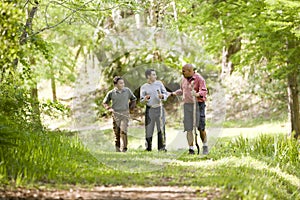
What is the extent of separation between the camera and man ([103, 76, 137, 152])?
8414mm

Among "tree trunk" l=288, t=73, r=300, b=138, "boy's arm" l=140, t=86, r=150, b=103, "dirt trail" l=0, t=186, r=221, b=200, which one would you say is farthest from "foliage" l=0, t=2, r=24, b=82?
"tree trunk" l=288, t=73, r=300, b=138

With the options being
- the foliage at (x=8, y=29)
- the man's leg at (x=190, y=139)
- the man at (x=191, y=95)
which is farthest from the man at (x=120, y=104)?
the foliage at (x=8, y=29)

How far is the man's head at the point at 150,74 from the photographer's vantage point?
28.0 ft

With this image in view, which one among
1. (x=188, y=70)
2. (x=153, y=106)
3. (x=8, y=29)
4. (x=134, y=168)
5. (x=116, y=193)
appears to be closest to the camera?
(x=116, y=193)

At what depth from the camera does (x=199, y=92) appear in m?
8.14

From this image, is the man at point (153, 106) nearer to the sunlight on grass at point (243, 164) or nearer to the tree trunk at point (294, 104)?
the sunlight on grass at point (243, 164)

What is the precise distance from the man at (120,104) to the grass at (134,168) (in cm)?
25

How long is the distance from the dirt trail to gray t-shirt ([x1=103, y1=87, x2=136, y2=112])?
9.73ft

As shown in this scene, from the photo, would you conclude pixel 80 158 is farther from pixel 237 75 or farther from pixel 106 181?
pixel 237 75

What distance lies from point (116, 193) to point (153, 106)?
357 cm

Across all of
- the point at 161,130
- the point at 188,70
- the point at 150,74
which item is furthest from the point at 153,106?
the point at 188,70

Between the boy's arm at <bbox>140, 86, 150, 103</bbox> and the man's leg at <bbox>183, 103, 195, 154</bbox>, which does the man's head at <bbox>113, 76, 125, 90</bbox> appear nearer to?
the boy's arm at <bbox>140, 86, 150, 103</bbox>

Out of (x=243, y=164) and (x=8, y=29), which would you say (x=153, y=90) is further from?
(x=8, y=29)

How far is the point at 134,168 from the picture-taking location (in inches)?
264
